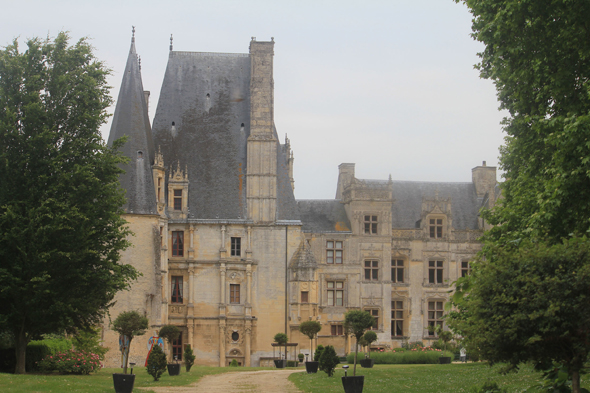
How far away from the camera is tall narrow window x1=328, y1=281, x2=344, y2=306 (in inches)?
1882

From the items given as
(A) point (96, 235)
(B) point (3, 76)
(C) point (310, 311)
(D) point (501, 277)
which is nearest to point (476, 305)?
(D) point (501, 277)

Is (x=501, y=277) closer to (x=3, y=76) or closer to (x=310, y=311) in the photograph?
(x=3, y=76)

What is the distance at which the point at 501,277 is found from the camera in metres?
12.8

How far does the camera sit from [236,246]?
45.0m

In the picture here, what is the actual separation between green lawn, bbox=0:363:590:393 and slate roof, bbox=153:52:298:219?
18100mm

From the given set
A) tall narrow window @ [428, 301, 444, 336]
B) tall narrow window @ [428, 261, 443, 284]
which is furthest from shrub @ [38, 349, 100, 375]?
tall narrow window @ [428, 261, 443, 284]

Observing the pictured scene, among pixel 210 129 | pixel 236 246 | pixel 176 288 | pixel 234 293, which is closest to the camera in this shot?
pixel 176 288

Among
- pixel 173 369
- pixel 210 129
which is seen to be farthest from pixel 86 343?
pixel 210 129

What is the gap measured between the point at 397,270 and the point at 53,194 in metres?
30.3

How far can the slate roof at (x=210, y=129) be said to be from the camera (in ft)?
149

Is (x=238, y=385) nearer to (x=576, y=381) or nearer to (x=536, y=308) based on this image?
(x=576, y=381)

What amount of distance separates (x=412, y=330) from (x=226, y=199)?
15837mm

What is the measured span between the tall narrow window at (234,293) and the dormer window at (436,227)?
1479 cm

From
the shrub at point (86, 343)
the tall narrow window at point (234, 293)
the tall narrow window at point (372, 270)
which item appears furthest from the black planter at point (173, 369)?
the tall narrow window at point (372, 270)
